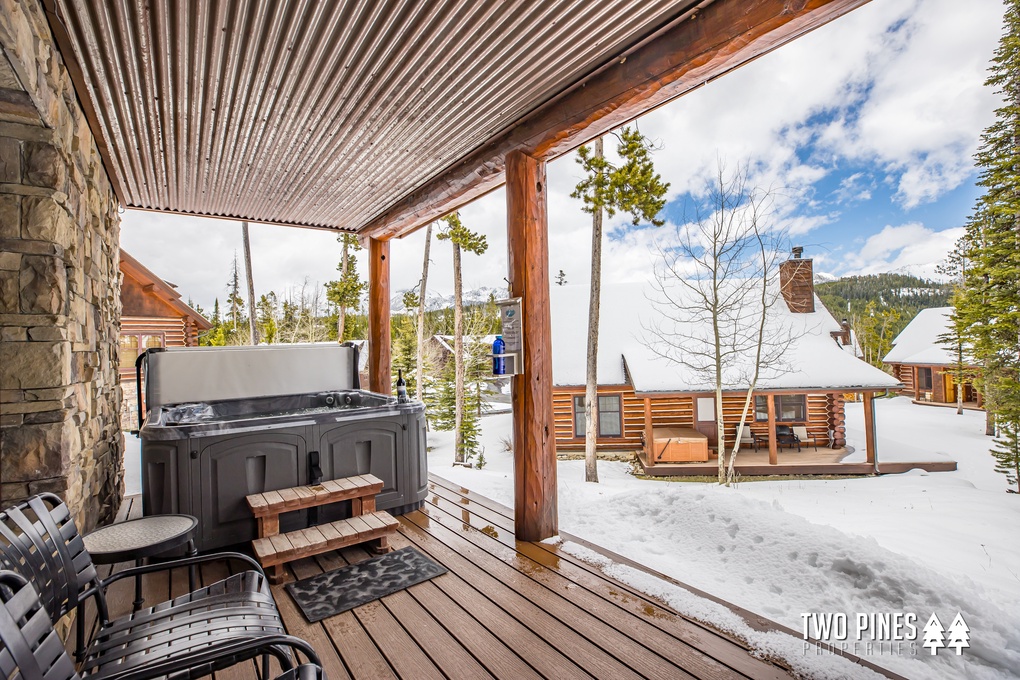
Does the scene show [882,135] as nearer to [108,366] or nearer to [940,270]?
[940,270]

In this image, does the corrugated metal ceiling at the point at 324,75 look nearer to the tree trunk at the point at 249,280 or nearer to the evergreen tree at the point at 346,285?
the tree trunk at the point at 249,280

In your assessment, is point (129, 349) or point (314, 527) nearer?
point (314, 527)

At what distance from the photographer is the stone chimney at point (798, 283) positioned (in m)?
12.1

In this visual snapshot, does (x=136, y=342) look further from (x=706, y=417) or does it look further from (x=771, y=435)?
(x=771, y=435)

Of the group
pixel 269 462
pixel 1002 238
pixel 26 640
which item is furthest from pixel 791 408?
pixel 26 640

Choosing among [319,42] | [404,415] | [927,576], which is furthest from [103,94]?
[927,576]

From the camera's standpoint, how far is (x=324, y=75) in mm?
2693

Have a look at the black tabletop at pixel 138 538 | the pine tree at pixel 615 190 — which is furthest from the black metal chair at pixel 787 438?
the black tabletop at pixel 138 538

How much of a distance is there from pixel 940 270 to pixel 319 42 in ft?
47.5

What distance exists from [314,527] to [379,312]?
120 inches

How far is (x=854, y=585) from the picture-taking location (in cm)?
244

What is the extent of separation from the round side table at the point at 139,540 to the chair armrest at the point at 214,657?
3.03 ft

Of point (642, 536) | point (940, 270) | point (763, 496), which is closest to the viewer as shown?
point (642, 536)

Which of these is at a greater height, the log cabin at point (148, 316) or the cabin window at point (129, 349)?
the log cabin at point (148, 316)
